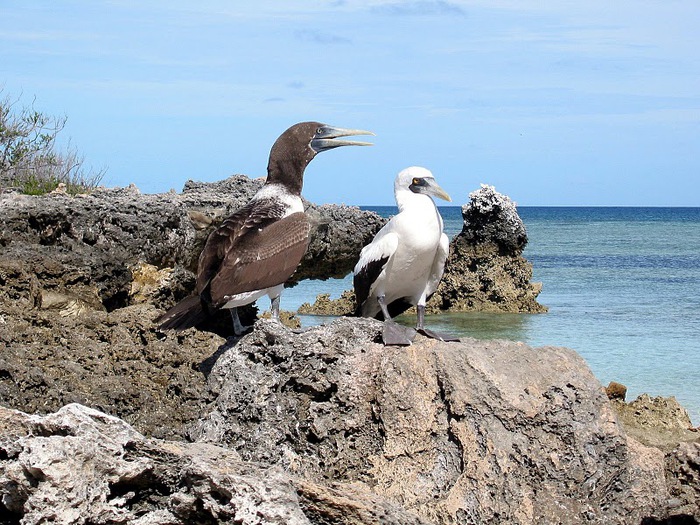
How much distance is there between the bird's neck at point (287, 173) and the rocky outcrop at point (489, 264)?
11392mm

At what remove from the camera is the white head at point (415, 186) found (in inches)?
233

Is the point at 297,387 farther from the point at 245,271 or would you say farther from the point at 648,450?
the point at 648,450

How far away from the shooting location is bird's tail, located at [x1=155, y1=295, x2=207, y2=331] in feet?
17.0

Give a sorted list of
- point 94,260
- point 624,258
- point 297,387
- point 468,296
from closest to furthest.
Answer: point 297,387, point 94,260, point 468,296, point 624,258

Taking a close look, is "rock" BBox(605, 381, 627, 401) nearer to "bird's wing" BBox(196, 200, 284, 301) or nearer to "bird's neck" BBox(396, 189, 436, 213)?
"bird's neck" BBox(396, 189, 436, 213)

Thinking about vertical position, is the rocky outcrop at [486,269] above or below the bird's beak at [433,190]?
below

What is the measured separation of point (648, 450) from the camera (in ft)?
14.3

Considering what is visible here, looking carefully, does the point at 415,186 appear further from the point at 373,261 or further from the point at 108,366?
the point at 108,366

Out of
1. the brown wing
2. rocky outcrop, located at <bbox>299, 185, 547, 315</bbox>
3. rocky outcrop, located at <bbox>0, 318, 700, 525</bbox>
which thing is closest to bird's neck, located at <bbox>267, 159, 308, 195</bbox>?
the brown wing

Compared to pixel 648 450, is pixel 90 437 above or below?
above

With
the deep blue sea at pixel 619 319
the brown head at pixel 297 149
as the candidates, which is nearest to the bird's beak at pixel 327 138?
the brown head at pixel 297 149

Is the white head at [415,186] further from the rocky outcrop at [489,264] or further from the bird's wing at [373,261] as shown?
the rocky outcrop at [489,264]

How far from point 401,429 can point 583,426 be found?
0.81 metres

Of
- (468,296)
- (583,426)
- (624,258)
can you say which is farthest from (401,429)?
(624,258)
